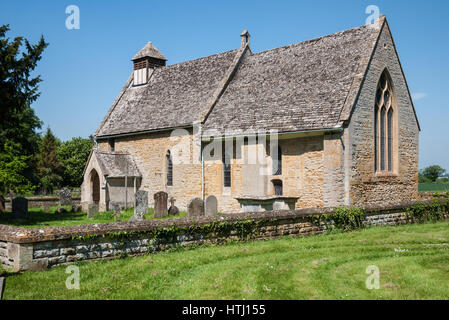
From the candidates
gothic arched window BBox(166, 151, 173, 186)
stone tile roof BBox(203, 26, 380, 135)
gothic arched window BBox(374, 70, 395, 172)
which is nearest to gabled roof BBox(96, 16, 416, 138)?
stone tile roof BBox(203, 26, 380, 135)

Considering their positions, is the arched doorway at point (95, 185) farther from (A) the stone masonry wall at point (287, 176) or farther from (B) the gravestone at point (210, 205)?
(B) the gravestone at point (210, 205)

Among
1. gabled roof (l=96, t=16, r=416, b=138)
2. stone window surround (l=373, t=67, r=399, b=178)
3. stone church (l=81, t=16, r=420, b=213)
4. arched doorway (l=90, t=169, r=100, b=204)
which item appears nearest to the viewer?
stone church (l=81, t=16, r=420, b=213)

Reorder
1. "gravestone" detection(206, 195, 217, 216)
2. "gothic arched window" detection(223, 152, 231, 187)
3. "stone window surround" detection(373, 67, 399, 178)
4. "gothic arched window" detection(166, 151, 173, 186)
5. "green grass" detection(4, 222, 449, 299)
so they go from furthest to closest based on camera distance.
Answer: "gothic arched window" detection(166, 151, 173, 186) < "gothic arched window" detection(223, 152, 231, 187) < "stone window surround" detection(373, 67, 399, 178) < "gravestone" detection(206, 195, 217, 216) < "green grass" detection(4, 222, 449, 299)

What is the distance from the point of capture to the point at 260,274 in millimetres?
9133

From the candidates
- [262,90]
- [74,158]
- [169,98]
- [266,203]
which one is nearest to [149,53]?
[169,98]

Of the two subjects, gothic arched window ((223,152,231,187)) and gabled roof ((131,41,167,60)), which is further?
gabled roof ((131,41,167,60))

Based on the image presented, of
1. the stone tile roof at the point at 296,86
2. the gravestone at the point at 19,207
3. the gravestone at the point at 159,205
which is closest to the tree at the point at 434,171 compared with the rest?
the stone tile roof at the point at 296,86

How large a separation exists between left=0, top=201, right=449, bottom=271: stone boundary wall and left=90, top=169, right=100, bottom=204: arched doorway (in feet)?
62.1

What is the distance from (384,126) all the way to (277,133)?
596cm

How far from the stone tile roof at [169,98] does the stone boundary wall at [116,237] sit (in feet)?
42.5

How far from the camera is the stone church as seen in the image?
20.3 m

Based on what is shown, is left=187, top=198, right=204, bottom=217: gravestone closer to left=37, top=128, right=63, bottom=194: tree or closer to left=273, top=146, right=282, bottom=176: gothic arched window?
left=273, top=146, right=282, bottom=176: gothic arched window
